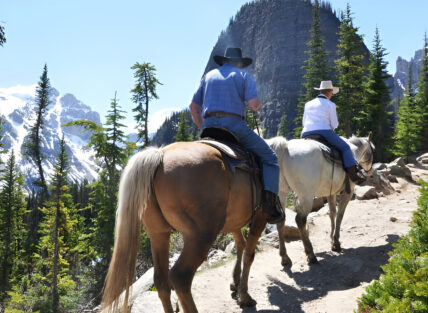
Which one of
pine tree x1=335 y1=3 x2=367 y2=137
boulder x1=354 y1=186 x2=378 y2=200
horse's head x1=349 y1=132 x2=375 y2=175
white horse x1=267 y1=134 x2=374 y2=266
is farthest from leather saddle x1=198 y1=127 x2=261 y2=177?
pine tree x1=335 y1=3 x2=367 y2=137

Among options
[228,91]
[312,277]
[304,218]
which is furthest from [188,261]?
[304,218]

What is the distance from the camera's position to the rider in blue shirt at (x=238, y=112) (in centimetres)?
439

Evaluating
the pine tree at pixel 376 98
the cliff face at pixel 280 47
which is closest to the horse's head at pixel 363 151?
the pine tree at pixel 376 98

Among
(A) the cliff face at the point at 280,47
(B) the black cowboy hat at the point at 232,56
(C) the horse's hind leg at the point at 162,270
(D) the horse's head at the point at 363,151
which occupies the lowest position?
(C) the horse's hind leg at the point at 162,270

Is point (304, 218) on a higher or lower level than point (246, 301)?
higher

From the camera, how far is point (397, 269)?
2.93 m

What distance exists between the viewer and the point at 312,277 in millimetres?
6262

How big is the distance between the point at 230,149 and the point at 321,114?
12.7ft

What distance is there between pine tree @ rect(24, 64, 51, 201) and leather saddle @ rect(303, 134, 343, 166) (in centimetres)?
3268

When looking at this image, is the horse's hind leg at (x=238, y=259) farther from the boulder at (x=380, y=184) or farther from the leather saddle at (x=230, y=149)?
the boulder at (x=380, y=184)

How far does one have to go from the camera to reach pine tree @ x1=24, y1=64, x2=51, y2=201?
34.7 m

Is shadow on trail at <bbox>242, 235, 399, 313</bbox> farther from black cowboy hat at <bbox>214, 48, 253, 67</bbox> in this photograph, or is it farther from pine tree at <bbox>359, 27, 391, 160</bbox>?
pine tree at <bbox>359, 27, 391, 160</bbox>

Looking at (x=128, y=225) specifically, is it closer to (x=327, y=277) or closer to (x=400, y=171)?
(x=327, y=277)

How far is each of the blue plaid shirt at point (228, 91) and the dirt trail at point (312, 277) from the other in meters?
3.23
